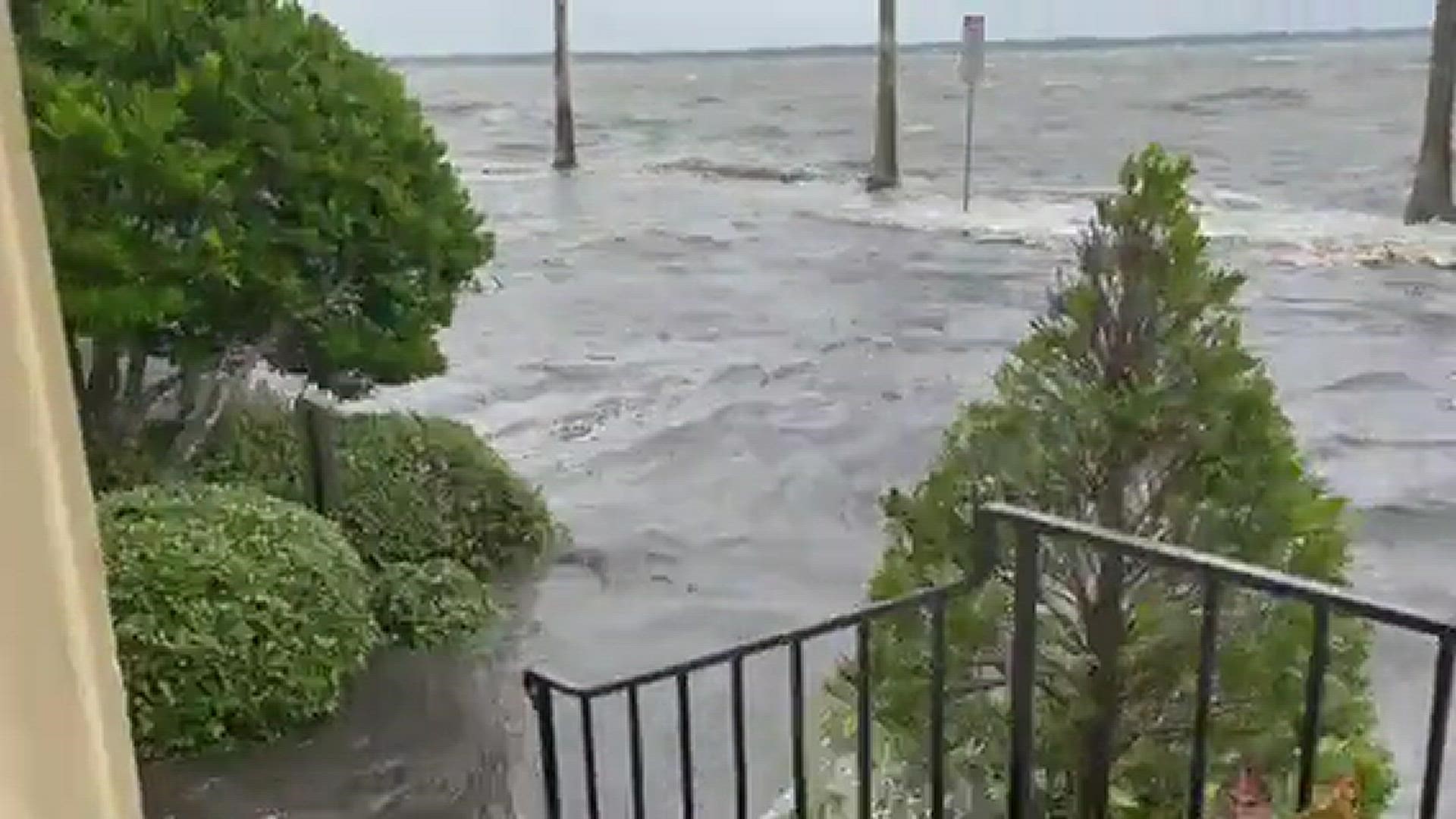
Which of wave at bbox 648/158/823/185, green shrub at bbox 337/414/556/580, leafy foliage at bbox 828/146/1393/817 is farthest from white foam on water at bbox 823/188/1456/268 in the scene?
leafy foliage at bbox 828/146/1393/817

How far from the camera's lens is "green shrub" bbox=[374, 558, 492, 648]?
3.49 meters

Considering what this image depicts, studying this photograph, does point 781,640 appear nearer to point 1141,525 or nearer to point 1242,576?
point 1141,525

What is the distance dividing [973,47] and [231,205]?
21.1 ft

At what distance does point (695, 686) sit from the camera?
132 inches

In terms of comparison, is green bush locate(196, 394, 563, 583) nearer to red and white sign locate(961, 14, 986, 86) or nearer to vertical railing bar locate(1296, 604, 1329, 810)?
vertical railing bar locate(1296, 604, 1329, 810)

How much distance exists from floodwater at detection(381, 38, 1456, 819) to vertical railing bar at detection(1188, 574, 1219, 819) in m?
0.59

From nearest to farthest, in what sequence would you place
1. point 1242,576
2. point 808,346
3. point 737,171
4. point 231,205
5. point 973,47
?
point 1242,576, point 231,205, point 808,346, point 973,47, point 737,171

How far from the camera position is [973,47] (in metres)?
9.05

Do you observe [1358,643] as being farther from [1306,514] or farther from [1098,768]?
[1098,768]

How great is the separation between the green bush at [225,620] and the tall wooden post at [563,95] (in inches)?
329

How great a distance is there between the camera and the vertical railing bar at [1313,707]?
1239mm

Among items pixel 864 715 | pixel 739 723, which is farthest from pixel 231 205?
pixel 864 715

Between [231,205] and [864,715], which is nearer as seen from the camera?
[864,715]

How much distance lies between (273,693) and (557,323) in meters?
4.28
